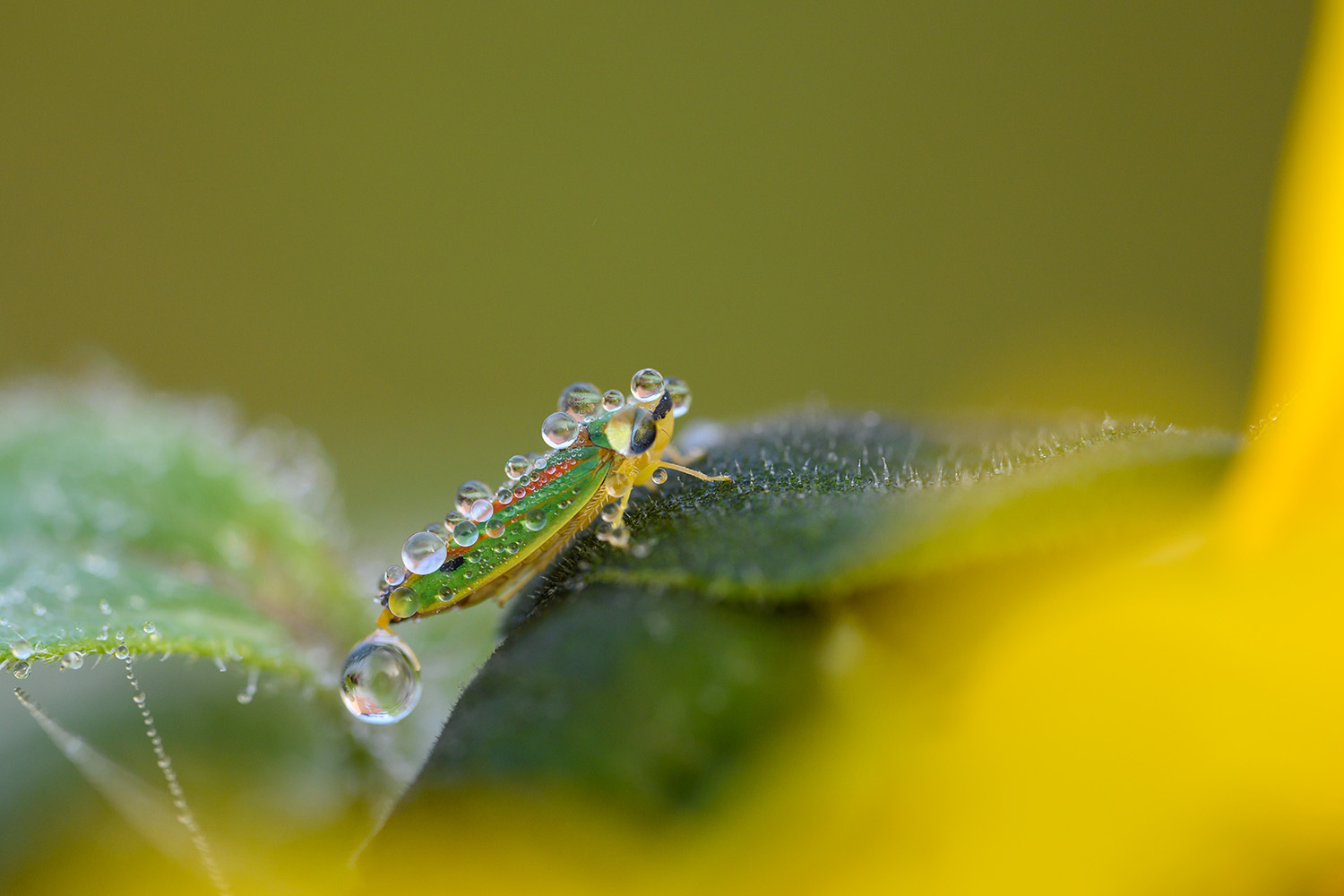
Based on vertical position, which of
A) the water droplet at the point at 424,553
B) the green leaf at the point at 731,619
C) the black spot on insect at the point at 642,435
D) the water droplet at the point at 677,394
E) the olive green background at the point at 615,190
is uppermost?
the olive green background at the point at 615,190

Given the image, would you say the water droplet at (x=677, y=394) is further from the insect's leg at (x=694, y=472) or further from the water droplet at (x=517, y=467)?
the water droplet at (x=517, y=467)

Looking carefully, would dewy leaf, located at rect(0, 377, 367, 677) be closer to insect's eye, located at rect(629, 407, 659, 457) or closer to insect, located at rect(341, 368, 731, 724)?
insect, located at rect(341, 368, 731, 724)

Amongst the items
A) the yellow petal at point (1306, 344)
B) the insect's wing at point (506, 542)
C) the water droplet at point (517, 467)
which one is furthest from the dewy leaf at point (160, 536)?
the yellow petal at point (1306, 344)

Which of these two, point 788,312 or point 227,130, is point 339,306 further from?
point 788,312

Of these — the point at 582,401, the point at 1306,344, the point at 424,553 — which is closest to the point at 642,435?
the point at 582,401

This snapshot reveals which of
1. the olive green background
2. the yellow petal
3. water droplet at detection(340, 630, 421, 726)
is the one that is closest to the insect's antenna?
water droplet at detection(340, 630, 421, 726)

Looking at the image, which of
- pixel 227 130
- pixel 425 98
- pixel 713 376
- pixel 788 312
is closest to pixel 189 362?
pixel 227 130
